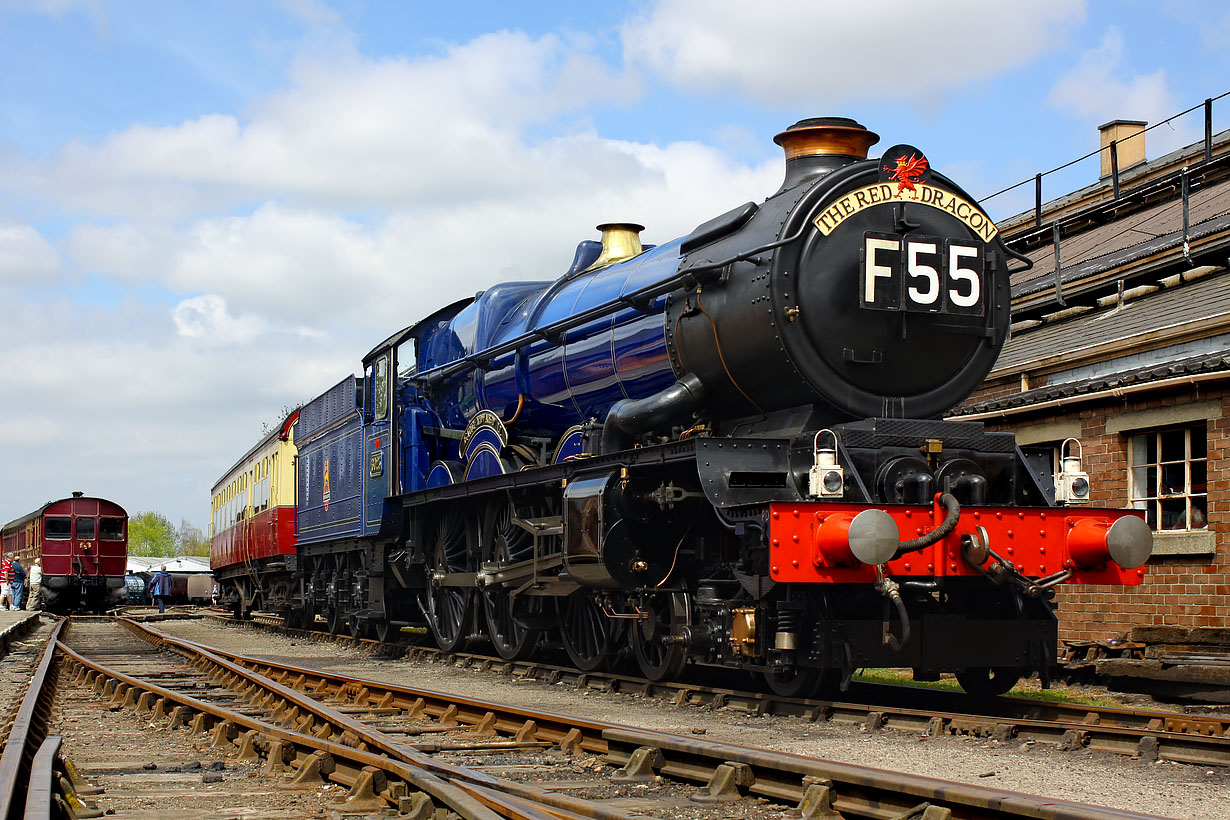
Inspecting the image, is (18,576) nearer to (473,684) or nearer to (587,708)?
(473,684)

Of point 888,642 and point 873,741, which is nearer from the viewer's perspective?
point 873,741

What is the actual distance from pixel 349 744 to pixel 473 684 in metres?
3.95

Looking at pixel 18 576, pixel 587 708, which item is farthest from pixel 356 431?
pixel 18 576

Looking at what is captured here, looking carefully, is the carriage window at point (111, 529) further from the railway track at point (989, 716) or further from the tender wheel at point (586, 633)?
the railway track at point (989, 716)

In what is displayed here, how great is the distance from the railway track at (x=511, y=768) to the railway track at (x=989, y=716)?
1.78 meters

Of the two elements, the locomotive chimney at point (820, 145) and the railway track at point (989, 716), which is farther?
the locomotive chimney at point (820, 145)

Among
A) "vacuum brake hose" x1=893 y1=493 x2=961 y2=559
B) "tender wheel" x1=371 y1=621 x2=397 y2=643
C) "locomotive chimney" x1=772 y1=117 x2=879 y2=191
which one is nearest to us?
"vacuum brake hose" x1=893 y1=493 x2=961 y2=559

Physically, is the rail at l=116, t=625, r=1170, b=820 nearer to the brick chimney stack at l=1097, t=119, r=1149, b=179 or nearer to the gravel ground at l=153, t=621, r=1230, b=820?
the gravel ground at l=153, t=621, r=1230, b=820

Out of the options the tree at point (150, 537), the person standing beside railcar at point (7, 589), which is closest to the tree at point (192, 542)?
the tree at point (150, 537)

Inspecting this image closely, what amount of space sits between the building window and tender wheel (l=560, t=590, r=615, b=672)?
4.67 meters

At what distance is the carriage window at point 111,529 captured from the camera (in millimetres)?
31656

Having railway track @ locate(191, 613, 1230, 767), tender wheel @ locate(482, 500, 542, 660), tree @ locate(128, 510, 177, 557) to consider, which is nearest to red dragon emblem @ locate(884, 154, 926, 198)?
railway track @ locate(191, 613, 1230, 767)

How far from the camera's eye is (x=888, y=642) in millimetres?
7727

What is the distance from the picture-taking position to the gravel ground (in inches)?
213
